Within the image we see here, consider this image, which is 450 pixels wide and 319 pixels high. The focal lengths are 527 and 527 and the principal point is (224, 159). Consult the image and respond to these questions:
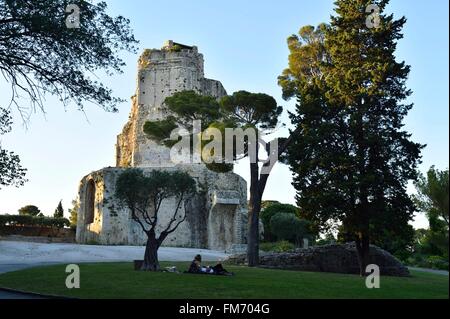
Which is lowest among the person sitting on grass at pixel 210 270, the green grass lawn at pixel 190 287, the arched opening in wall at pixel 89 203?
the green grass lawn at pixel 190 287

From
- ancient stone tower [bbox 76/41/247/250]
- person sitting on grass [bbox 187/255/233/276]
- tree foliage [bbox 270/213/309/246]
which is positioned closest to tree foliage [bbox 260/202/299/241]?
tree foliage [bbox 270/213/309/246]

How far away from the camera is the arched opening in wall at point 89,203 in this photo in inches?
1623

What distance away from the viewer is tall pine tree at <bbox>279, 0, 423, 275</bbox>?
66.0 feet

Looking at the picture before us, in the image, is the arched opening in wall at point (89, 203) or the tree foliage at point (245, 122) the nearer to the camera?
the tree foliage at point (245, 122)

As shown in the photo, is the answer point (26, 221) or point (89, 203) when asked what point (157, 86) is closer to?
point (89, 203)

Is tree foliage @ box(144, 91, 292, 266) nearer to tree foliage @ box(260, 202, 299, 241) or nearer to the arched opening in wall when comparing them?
the arched opening in wall

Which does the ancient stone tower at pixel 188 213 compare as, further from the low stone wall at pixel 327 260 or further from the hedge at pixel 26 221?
the low stone wall at pixel 327 260

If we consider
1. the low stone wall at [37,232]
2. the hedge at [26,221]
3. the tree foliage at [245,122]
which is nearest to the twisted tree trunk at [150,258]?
the tree foliage at [245,122]

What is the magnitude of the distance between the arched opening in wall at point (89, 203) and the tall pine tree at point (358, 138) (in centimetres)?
2350

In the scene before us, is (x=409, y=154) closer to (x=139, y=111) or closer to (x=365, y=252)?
(x=365, y=252)

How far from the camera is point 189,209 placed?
3866 centimetres

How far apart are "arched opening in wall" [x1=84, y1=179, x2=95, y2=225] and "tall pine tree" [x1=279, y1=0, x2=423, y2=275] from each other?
23.5 m
